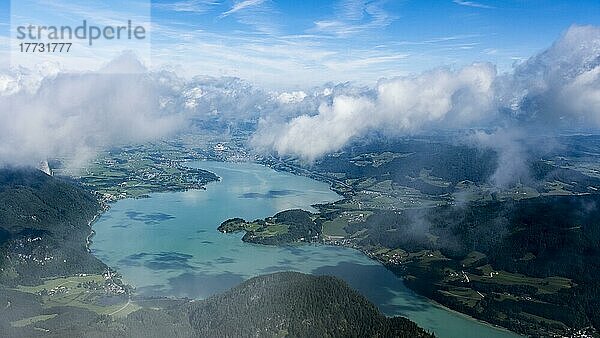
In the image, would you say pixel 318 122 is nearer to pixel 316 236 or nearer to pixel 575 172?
pixel 575 172

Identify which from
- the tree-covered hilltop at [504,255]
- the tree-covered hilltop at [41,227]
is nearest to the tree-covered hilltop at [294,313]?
the tree-covered hilltop at [504,255]

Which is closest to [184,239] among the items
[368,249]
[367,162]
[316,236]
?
[316,236]

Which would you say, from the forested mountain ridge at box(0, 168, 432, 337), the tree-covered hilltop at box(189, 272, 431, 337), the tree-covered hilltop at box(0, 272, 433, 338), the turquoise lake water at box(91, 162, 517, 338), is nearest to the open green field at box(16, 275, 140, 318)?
the forested mountain ridge at box(0, 168, 432, 337)

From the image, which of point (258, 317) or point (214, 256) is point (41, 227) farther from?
point (258, 317)

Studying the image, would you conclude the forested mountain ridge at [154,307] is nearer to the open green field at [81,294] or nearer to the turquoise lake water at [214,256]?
the open green field at [81,294]

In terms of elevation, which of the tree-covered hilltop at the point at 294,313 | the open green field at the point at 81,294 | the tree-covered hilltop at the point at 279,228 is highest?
the tree-covered hilltop at the point at 294,313

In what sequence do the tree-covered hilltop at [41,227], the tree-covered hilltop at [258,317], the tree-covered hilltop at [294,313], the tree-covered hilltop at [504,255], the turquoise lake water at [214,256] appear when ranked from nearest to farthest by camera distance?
1. the tree-covered hilltop at [258,317]
2. the tree-covered hilltop at [294,313]
3. the tree-covered hilltop at [504,255]
4. the turquoise lake water at [214,256]
5. the tree-covered hilltop at [41,227]

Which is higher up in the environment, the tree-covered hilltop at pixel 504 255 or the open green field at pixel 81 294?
the tree-covered hilltop at pixel 504 255
